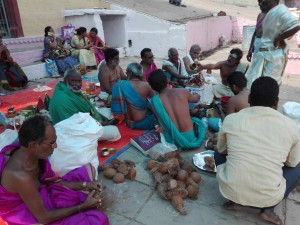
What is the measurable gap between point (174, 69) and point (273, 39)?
78.7 inches

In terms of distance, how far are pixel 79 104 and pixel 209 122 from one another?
1878 millimetres

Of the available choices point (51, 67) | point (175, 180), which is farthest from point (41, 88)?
point (175, 180)

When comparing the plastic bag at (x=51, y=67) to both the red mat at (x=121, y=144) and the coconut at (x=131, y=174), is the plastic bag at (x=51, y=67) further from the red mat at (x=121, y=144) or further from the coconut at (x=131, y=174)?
the coconut at (x=131, y=174)

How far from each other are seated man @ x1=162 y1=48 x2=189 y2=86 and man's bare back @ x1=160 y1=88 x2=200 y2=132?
6.05ft

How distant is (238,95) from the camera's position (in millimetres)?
3303

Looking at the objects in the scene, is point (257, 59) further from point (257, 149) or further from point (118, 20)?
point (118, 20)

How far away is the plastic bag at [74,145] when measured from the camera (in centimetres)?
272

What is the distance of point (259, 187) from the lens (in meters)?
2.03

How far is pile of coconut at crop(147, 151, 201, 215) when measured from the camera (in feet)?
8.17

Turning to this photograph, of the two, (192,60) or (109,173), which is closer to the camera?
(109,173)

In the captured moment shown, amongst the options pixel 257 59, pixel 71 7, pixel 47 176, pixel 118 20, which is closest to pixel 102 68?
pixel 257 59

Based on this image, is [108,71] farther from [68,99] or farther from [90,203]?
[90,203]

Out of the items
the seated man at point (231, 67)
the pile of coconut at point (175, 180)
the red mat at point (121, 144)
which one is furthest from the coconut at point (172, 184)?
the seated man at point (231, 67)

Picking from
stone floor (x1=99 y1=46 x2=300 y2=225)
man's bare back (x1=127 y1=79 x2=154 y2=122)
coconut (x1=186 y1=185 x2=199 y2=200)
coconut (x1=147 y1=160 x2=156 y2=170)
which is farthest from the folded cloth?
coconut (x1=186 y1=185 x2=199 y2=200)
